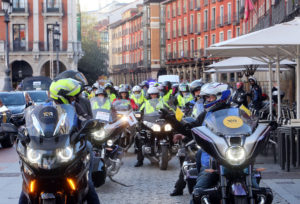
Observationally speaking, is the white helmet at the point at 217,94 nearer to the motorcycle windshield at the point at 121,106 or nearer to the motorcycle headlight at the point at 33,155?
the motorcycle headlight at the point at 33,155

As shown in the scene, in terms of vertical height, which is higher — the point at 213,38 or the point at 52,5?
the point at 52,5

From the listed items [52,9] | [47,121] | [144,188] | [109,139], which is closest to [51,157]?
[47,121]

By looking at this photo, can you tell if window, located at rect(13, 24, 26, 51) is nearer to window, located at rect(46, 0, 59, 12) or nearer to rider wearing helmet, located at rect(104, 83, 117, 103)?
window, located at rect(46, 0, 59, 12)

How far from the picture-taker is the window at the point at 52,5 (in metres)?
60.2

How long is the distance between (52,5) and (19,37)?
14.0 feet

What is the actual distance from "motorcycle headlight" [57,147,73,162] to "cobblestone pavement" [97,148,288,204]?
10.5 ft

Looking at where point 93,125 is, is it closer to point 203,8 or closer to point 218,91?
point 218,91

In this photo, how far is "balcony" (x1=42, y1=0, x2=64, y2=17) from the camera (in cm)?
6009

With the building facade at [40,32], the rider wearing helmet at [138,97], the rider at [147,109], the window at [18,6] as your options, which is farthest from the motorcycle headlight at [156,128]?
the window at [18,6]

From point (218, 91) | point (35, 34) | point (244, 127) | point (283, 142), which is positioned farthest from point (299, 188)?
point (35, 34)

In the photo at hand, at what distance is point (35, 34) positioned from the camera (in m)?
60.3

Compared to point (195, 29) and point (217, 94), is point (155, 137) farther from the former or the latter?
point (195, 29)

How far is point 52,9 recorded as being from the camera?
6019 centimetres

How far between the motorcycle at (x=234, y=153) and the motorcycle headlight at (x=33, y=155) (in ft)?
4.21
